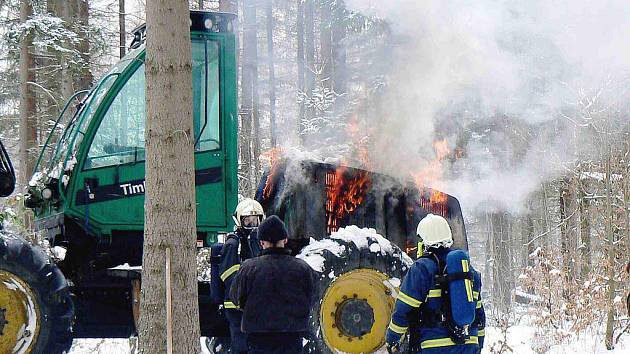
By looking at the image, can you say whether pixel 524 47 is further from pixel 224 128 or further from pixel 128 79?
pixel 128 79

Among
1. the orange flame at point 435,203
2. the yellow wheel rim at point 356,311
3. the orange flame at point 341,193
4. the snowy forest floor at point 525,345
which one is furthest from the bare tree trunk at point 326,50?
the yellow wheel rim at point 356,311

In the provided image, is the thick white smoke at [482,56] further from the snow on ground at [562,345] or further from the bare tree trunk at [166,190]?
the bare tree trunk at [166,190]

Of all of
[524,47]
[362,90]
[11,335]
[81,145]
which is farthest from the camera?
[362,90]

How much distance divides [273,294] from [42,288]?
2620 millimetres

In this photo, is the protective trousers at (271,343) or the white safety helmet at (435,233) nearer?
the protective trousers at (271,343)

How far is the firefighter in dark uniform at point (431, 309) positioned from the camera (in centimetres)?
554

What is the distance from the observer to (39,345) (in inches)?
263

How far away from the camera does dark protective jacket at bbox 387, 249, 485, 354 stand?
18.2ft

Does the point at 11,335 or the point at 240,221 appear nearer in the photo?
the point at 11,335

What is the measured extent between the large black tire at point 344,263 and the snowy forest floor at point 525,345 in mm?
3524

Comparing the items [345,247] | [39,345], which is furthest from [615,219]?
[39,345]

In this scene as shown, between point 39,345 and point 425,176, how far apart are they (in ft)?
15.5

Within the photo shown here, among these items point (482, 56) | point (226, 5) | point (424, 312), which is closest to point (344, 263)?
point (424, 312)

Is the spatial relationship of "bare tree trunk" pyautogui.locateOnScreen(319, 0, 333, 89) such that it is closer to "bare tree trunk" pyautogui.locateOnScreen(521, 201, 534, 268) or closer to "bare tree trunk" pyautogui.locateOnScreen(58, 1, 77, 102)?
"bare tree trunk" pyautogui.locateOnScreen(58, 1, 77, 102)
